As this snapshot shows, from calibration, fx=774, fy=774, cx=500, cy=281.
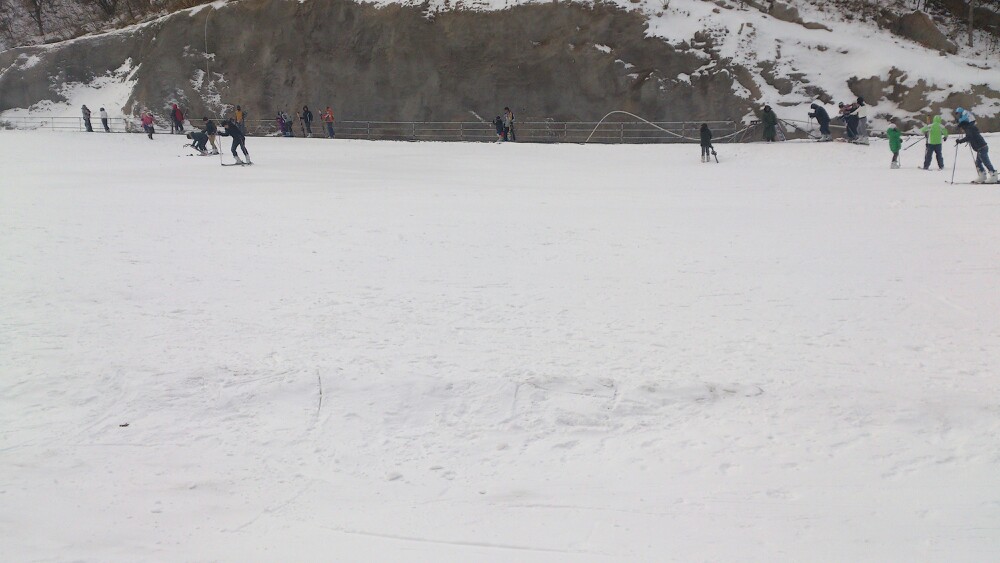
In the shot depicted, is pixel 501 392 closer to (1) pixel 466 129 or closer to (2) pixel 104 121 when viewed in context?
(1) pixel 466 129

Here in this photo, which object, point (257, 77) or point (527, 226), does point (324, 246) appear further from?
point (257, 77)

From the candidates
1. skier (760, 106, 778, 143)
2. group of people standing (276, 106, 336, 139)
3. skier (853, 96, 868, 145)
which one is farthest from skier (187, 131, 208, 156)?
skier (853, 96, 868, 145)

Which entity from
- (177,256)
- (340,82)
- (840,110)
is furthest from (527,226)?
(340,82)

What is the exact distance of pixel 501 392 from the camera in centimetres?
599

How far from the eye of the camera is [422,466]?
5.08 metres

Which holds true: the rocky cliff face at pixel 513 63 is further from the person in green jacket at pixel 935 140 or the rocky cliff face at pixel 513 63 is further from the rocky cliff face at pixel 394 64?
the person in green jacket at pixel 935 140

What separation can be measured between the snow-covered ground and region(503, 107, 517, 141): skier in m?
21.2

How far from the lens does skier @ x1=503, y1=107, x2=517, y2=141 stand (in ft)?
108

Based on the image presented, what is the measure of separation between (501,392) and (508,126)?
2828cm

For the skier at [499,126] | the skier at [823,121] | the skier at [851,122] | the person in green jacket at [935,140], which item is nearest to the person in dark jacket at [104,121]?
the skier at [499,126]

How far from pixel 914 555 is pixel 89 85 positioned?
4830 cm

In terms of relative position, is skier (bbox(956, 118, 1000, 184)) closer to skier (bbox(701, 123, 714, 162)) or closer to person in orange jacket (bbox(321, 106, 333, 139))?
skier (bbox(701, 123, 714, 162))

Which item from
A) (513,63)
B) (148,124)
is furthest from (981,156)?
(148,124)

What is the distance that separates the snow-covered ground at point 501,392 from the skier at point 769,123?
16.6m
